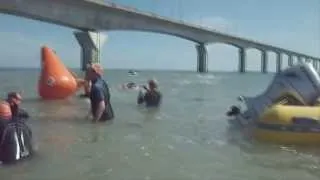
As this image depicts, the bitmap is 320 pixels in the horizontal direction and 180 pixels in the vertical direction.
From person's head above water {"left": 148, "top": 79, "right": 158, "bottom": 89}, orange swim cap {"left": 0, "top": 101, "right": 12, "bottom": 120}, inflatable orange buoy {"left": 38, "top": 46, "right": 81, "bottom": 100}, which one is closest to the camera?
orange swim cap {"left": 0, "top": 101, "right": 12, "bottom": 120}

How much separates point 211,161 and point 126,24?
4928cm

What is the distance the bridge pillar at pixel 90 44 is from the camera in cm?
5612

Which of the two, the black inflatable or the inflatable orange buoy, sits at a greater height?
the inflatable orange buoy

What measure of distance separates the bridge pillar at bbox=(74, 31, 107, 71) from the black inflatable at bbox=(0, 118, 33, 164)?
4871cm

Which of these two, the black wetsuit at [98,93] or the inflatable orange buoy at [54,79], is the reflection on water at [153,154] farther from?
the inflatable orange buoy at [54,79]

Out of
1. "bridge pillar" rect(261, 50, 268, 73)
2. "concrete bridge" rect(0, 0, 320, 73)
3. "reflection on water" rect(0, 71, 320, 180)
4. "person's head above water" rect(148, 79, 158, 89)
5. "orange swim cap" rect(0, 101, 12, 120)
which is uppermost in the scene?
"concrete bridge" rect(0, 0, 320, 73)

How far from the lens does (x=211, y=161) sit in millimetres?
8055

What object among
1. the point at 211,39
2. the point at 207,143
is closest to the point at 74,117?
the point at 207,143

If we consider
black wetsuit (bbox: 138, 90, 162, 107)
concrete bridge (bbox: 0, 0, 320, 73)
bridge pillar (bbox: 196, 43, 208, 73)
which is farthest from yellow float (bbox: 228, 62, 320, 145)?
bridge pillar (bbox: 196, 43, 208, 73)

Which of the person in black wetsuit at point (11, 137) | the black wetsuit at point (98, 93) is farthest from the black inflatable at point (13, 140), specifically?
the black wetsuit at point (98, 93)

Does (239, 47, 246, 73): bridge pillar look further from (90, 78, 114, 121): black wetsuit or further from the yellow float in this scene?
the yellow float

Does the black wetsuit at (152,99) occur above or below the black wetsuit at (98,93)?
below

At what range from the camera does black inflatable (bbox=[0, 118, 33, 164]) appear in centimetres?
718

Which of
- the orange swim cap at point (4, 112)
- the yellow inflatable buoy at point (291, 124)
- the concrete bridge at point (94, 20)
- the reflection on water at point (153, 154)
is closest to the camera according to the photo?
the reflection on water at point (153, 154)
